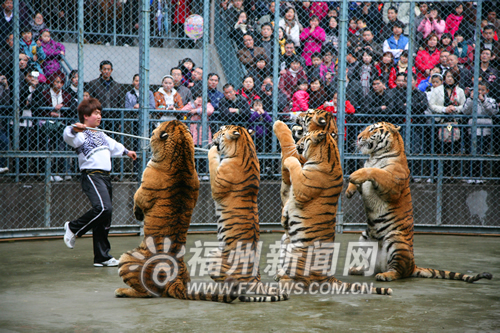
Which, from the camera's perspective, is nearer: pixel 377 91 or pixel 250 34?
pixel 377 91

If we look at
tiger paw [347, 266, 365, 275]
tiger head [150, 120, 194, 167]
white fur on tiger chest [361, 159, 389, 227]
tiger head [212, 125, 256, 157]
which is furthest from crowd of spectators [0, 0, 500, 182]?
tiger head [150, 120, 194, 167]

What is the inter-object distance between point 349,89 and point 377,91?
0.54 meters

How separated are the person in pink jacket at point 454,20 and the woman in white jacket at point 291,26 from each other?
357cm

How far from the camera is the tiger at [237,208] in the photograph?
15.3ft

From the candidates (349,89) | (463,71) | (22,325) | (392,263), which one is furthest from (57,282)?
(463,71)

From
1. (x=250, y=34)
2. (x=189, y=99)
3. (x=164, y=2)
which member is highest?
(x=164, y=2)

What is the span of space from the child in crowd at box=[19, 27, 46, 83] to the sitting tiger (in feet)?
23.8

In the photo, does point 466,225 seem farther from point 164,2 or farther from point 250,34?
point 164,2

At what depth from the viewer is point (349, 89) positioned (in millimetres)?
10836

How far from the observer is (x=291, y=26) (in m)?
11.7

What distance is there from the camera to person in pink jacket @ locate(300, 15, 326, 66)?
11617mm

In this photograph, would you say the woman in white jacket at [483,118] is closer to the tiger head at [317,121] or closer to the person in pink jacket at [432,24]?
the person in pink jacket at [432,24]

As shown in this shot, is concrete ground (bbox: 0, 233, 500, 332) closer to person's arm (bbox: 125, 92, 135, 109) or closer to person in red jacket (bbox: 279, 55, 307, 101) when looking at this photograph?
person's arm (bbox: 125, 92, 135, 109)

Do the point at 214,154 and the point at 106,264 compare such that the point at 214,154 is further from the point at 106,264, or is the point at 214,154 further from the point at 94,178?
the point at 106,264
